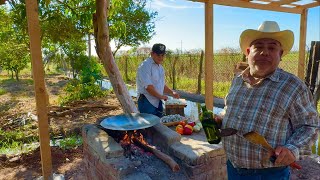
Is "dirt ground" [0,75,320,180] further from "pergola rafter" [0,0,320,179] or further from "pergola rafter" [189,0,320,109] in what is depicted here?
"pergola rafter" [189,0,320,109]

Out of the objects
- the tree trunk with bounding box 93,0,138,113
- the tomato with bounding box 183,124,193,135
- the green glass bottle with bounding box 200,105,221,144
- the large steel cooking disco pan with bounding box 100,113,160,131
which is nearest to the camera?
the green glass bottle with bounding box 200,105,221,144

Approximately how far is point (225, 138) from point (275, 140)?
0.36 metres

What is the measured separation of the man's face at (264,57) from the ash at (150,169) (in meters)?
1.28

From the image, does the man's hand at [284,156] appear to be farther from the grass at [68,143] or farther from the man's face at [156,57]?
the grass at [68,143]

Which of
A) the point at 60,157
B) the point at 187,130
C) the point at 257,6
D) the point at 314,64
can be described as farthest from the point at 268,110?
the point at 314,64

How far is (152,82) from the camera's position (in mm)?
3719

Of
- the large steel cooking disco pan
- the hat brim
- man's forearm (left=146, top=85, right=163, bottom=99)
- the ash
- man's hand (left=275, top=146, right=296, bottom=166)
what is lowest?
the ash

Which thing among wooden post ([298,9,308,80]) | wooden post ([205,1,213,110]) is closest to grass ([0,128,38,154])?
wooden post ([205,1,213,110])

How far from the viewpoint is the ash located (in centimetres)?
226

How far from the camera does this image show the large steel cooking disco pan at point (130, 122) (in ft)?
8.60

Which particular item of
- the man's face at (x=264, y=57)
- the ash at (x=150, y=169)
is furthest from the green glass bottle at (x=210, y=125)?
the ash at (x=150, y=169)

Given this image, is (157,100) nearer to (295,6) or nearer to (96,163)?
(96,163)

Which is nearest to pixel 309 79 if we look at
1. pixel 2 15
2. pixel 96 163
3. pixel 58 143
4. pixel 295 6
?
pixel 295 6

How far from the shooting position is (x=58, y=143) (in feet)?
16.5
